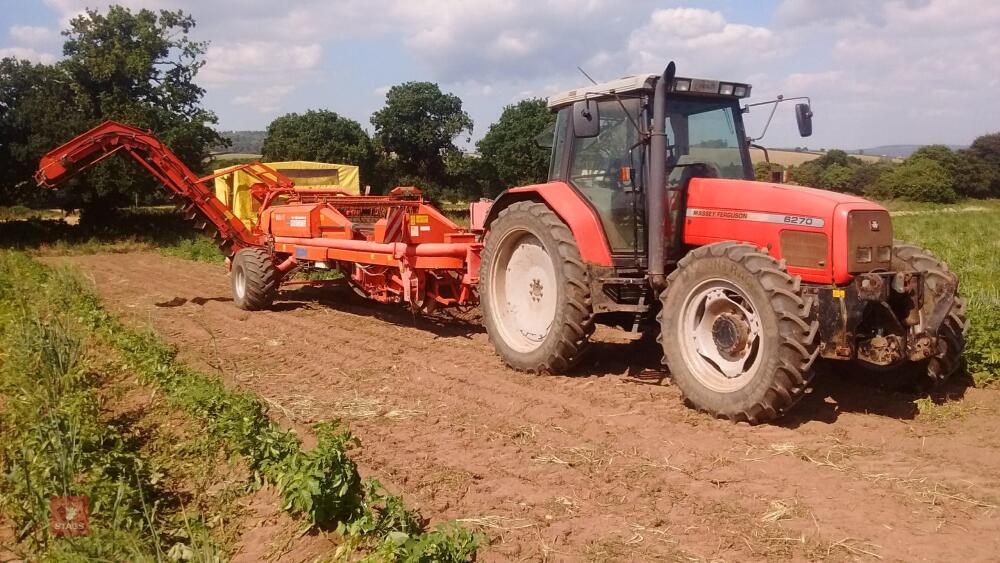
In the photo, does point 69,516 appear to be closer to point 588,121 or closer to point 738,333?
point 738,333

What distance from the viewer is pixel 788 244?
510 cm

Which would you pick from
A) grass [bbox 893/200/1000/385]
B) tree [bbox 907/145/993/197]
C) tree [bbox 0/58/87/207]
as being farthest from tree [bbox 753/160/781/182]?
tree [bbox 907/145/993/197]

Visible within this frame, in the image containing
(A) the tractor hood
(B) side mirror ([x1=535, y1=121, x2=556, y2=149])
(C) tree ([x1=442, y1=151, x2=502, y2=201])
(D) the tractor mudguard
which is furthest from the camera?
(C) tree ([x1=442, y1=151, x2=502, y2=201])

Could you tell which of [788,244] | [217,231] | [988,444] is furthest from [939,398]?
[217,231]

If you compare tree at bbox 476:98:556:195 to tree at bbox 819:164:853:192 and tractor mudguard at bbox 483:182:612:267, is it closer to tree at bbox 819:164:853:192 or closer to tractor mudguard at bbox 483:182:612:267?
tree at bbox 819:164:853:192

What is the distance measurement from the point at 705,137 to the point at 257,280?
249 inches

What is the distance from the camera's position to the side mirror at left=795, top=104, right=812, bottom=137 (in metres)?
5.78

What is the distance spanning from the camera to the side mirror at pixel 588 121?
228 inches

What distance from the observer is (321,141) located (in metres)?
32.8

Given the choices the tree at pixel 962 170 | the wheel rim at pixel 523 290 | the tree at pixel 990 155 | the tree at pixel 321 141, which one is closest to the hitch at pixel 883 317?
the wheel rim at pixel 523 290

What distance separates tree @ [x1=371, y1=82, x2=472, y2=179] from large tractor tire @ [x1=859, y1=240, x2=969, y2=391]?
31190 mm

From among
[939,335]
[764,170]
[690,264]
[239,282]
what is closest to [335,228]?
[239,282]

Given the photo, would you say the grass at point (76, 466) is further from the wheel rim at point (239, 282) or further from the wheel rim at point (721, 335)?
the wheel rim at point (239, 282)

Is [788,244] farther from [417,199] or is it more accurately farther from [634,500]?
[417,199]
